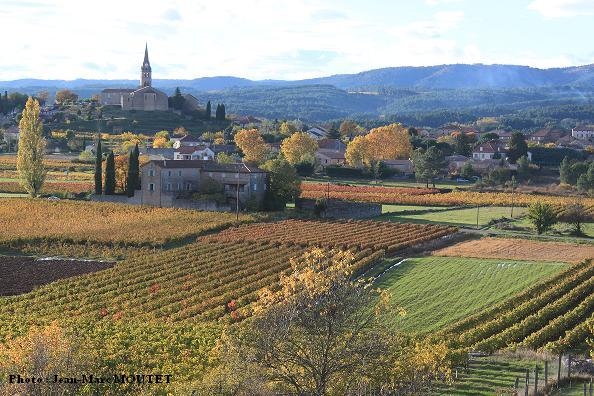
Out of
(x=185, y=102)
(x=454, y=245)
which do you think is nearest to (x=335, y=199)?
(x=454, y=245)

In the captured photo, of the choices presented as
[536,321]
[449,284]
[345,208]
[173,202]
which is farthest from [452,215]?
[536,321]

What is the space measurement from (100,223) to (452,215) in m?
25.0

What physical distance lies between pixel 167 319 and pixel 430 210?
131 ft

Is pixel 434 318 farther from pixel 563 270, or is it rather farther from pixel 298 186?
pixel 298 186

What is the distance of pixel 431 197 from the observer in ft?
250

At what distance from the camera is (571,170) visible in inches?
3617

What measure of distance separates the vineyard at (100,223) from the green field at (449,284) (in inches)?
552

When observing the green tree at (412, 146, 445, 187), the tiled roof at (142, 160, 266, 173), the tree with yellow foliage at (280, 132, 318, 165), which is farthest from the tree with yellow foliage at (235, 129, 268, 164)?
the tiled roof at (142, 160, 266, 173)

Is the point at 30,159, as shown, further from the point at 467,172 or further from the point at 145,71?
the point at 145,71

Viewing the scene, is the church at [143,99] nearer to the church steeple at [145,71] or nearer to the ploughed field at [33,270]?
the church steeple at [145,71]

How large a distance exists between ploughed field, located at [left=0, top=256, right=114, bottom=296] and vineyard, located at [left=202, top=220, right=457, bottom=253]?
852 cm

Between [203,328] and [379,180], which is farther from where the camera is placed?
[379,180]

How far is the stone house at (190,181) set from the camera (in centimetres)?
6562

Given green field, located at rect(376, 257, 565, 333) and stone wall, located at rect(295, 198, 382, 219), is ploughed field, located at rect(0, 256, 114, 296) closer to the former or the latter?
green field, located at rect(376, 257, 565, 333)
